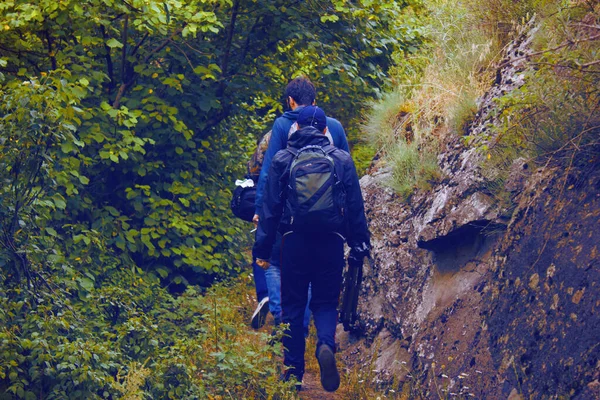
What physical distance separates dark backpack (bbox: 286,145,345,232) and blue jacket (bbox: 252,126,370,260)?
0.33 feet

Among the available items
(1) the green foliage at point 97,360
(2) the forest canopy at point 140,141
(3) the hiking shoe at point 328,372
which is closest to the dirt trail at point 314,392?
(1) the green foliage at point 97,360

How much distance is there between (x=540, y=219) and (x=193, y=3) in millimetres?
4610

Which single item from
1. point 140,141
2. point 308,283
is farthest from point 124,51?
point 308,283

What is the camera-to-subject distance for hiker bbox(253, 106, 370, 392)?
16.8ft

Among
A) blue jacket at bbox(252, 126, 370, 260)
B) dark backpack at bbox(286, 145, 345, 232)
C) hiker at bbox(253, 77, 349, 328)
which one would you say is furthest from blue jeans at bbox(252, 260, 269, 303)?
dark backpack at bbox(286, 145, 345, 232)

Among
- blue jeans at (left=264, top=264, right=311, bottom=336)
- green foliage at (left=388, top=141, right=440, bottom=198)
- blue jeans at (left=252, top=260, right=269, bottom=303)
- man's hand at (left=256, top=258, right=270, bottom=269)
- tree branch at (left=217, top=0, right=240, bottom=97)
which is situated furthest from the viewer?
tree branch at (left=217, top=0, right=240, bottom=97)

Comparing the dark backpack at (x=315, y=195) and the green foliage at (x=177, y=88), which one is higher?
the dark backpack at (x=315, y=195)

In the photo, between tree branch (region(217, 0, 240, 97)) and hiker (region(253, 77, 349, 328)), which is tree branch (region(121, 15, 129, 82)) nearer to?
tree branch (region(217, 0, 240, 97))

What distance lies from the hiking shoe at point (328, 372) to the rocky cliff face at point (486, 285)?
2.19 ft

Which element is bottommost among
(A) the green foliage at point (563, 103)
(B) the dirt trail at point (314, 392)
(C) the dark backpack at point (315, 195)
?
(B) the dirt trail at point (314, 392)

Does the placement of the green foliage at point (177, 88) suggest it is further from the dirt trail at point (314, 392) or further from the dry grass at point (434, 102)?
the dirt trail at point (314, 392)

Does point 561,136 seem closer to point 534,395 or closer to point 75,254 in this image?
point 534,395

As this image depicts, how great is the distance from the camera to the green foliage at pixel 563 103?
463 centimetres

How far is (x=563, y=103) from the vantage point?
4914 mm
